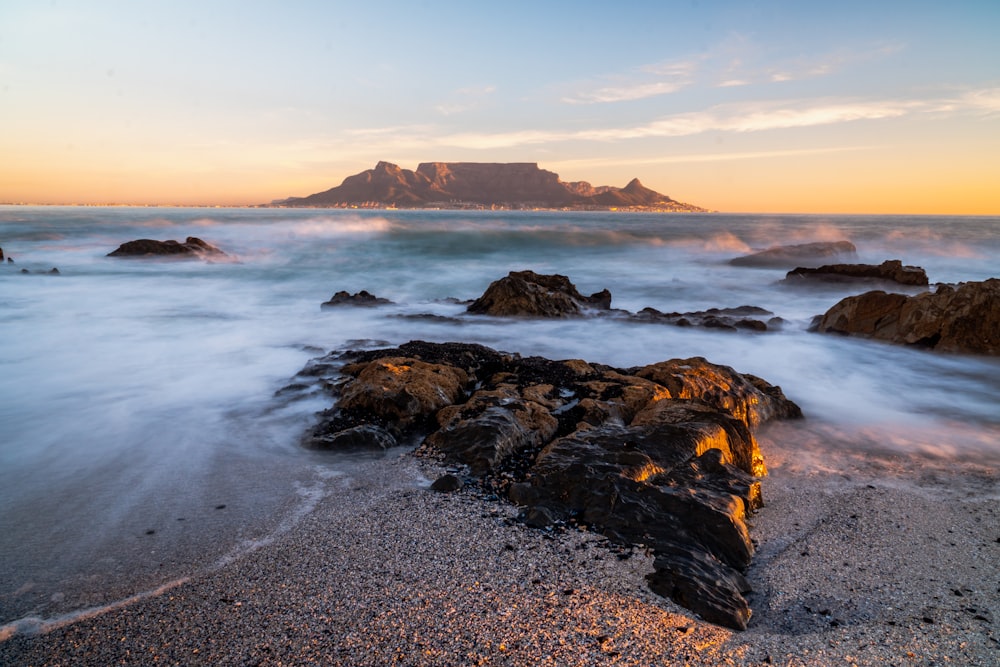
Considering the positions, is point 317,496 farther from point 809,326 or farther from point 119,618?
point 809,326

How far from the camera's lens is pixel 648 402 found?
17.6 ft

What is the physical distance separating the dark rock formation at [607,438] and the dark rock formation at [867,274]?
42.1 ft

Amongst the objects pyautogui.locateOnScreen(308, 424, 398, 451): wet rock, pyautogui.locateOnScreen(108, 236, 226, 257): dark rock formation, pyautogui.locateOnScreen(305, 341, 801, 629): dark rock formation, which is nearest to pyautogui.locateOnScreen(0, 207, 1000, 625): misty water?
pyautogui.locateOnScreen(308, 424, 398, 451): wet rock

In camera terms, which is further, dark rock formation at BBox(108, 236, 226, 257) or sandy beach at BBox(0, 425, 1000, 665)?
dark rock formation at BBox(108, 236, 226, 257)

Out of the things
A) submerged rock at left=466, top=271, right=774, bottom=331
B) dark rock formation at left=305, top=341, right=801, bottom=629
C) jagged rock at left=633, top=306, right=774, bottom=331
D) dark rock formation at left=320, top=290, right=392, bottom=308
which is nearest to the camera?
dark rock formation at left=305, top=341, right=801, bottom=629

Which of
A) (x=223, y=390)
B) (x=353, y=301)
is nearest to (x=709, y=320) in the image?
(x=353, y=301)

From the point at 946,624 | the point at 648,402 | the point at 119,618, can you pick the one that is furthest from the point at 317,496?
the point at 946,624

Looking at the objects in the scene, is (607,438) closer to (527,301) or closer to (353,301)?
(527,301)

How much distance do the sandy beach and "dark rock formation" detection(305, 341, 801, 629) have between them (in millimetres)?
187

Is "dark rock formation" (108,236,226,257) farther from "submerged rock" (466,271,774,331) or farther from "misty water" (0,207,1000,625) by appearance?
"submerged rock" (466,271,774,331)

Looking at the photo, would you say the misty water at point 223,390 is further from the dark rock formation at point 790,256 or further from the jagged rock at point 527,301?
the dark rock formation at point 790,256

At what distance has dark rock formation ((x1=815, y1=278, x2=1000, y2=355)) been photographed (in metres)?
8.82

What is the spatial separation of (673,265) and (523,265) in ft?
22.9

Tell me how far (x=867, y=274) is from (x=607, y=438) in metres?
16.5
